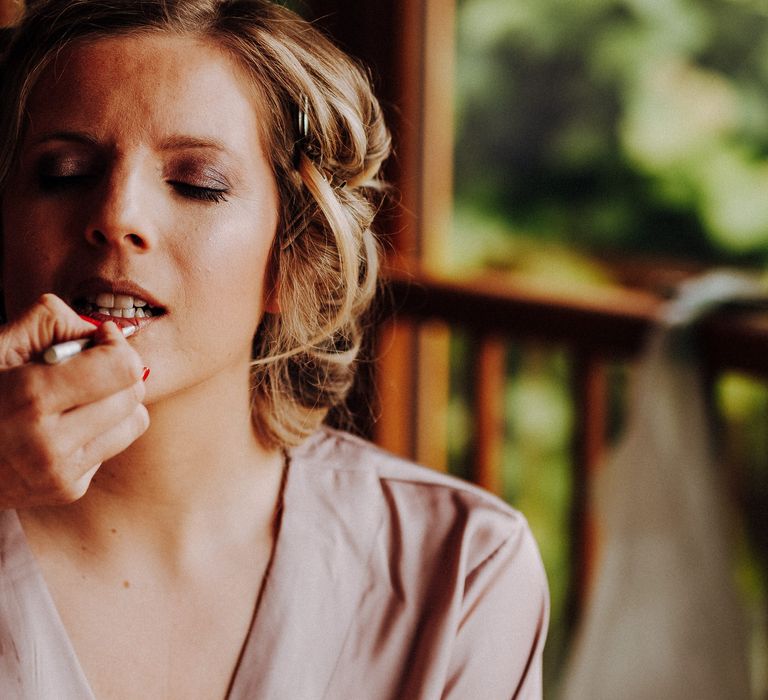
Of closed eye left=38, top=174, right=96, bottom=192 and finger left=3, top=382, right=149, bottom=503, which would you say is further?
closed eye left=38, top=174, right=96, bottom=192

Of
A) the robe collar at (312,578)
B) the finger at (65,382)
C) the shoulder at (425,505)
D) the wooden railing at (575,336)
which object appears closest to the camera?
the finger at (65,382)

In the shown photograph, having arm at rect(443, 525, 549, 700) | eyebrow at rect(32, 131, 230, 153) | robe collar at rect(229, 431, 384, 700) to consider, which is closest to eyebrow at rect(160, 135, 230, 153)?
eyebrow at rect(32, 131, 230, 153)

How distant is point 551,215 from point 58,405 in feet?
7.32

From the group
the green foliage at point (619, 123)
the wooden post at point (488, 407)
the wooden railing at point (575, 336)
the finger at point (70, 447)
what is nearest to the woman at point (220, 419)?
the finger at point (70, 447)

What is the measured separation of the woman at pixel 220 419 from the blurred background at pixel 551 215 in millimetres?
1047

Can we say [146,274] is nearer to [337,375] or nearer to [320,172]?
[320,172]

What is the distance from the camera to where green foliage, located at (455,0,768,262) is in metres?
2.55

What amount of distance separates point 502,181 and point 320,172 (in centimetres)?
175

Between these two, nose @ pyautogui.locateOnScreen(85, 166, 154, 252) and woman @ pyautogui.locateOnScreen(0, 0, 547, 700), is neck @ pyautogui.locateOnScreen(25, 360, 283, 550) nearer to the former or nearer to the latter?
woman @ pyautogui.locateOnScreen(0, 0, 547, 700)

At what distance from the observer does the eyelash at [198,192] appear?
1.13m

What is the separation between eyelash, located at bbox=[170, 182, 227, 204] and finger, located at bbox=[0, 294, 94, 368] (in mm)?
258

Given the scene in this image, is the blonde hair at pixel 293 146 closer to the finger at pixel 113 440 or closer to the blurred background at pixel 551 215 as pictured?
the finger at pixel 113 440

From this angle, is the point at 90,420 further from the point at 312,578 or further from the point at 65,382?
the point at 312,578

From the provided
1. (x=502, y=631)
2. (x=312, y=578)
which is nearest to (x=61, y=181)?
(x=312, y=578)
